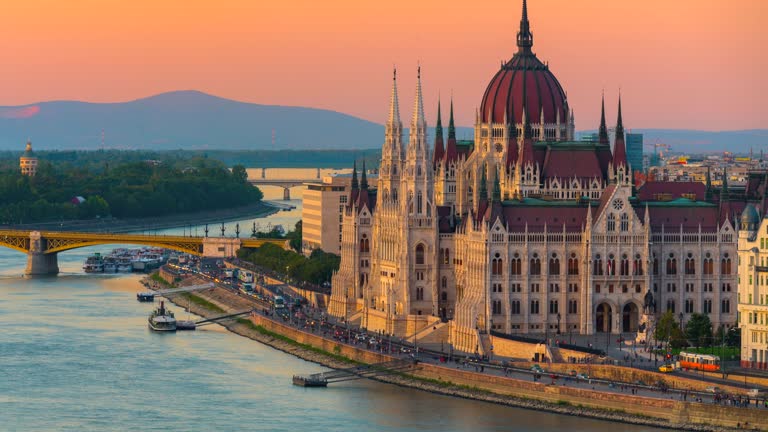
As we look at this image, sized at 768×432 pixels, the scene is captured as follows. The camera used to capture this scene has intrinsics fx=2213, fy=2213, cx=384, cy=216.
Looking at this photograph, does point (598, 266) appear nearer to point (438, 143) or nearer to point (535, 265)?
point (535, 265)

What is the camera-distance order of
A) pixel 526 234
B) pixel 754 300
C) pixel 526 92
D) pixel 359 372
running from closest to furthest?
pixel 754 300 < pixel 359 372 < pixel 526 234 < pixel 526 92

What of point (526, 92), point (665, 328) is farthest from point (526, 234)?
point (526, 92)

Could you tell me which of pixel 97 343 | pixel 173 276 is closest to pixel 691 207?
pixel 97 343

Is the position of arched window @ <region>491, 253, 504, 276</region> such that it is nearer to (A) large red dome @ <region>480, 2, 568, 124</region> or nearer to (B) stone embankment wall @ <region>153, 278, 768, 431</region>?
(B) stone embankment wall @ <region>153, 278, 768, 431</region>

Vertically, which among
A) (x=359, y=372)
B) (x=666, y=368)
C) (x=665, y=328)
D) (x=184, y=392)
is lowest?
(x=184, y=392)

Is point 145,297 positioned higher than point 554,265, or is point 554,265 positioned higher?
point 554,265

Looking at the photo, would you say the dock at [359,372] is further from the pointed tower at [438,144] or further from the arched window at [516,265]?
the pointed tower at [438,144]

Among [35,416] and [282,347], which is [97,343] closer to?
[282,347]
